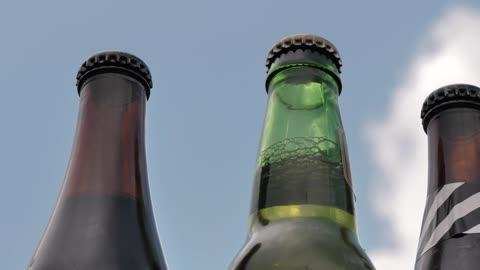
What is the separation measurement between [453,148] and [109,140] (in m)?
1.18

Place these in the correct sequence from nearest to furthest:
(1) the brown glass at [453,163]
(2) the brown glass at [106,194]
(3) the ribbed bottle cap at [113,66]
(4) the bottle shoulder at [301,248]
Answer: (4) the bottle shoulder at [301,248], (2) the brown glass at [106,194], (1) the brown glass at [453,163], (3) the ribbed bottle cap at [113,66]

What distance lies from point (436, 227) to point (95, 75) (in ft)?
3.98

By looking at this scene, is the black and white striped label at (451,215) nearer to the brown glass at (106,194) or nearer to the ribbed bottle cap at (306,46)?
the ribbed bottle cap at (306,46)

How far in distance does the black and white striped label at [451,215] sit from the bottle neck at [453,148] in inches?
1.7

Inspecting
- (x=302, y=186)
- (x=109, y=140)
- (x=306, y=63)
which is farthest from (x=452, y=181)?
(x=109, y=140)

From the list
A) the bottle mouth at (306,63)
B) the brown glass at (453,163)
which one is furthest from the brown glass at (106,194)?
the brown glass at (453,163)

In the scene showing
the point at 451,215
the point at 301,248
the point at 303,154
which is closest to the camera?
the point at 301,248

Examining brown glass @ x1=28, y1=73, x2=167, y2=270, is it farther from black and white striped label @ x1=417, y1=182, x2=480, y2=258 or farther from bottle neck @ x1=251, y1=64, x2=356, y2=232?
black and white striped label @ x1=417, y1=182, x2=480, y2=258

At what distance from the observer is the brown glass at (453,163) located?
3.09 m

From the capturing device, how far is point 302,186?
277cm

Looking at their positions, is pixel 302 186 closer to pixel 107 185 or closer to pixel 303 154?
pixel 303 154

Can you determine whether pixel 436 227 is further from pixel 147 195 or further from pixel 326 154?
pixel 147 195

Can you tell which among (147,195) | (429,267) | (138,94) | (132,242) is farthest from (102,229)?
(429,267)

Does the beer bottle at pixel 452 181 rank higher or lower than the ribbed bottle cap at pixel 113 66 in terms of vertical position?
lower
